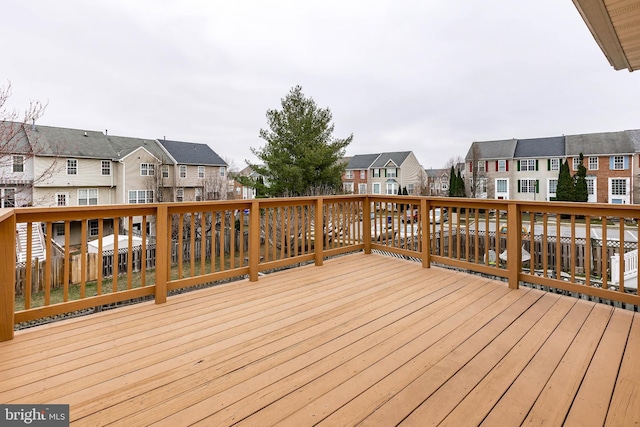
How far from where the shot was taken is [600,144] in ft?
75.0

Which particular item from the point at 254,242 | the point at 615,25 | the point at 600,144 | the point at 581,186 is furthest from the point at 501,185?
the point at 254,242

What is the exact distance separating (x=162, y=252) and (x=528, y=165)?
1160 inches

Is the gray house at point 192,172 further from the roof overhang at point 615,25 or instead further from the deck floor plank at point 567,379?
the deck floor plank at point 567,379

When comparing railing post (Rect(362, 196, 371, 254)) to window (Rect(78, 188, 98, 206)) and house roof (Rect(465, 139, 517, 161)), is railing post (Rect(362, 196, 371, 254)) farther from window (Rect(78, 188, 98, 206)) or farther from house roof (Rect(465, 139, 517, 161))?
house roof (Rect(465, 139, 517, 161))

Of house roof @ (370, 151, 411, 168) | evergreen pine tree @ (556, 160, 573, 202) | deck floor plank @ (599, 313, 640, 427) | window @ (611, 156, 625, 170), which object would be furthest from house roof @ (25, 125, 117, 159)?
window @ (611, 156, 625, 170)

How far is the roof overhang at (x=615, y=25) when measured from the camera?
1.94 meters

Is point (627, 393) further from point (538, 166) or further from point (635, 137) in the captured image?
point (635, 137)

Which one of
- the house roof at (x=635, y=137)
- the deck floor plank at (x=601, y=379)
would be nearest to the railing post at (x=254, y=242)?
the deck floor plank at (x=601, y=379)

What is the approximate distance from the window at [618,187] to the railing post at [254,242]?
28.6 m

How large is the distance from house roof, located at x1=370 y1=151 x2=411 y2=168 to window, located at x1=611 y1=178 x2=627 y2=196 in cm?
1576

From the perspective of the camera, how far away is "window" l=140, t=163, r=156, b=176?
59.2 ft

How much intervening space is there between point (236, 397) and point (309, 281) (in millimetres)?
2058

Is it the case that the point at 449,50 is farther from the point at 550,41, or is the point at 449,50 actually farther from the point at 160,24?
the point at 160,24

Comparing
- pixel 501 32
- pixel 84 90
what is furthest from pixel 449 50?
pixel 84 90
